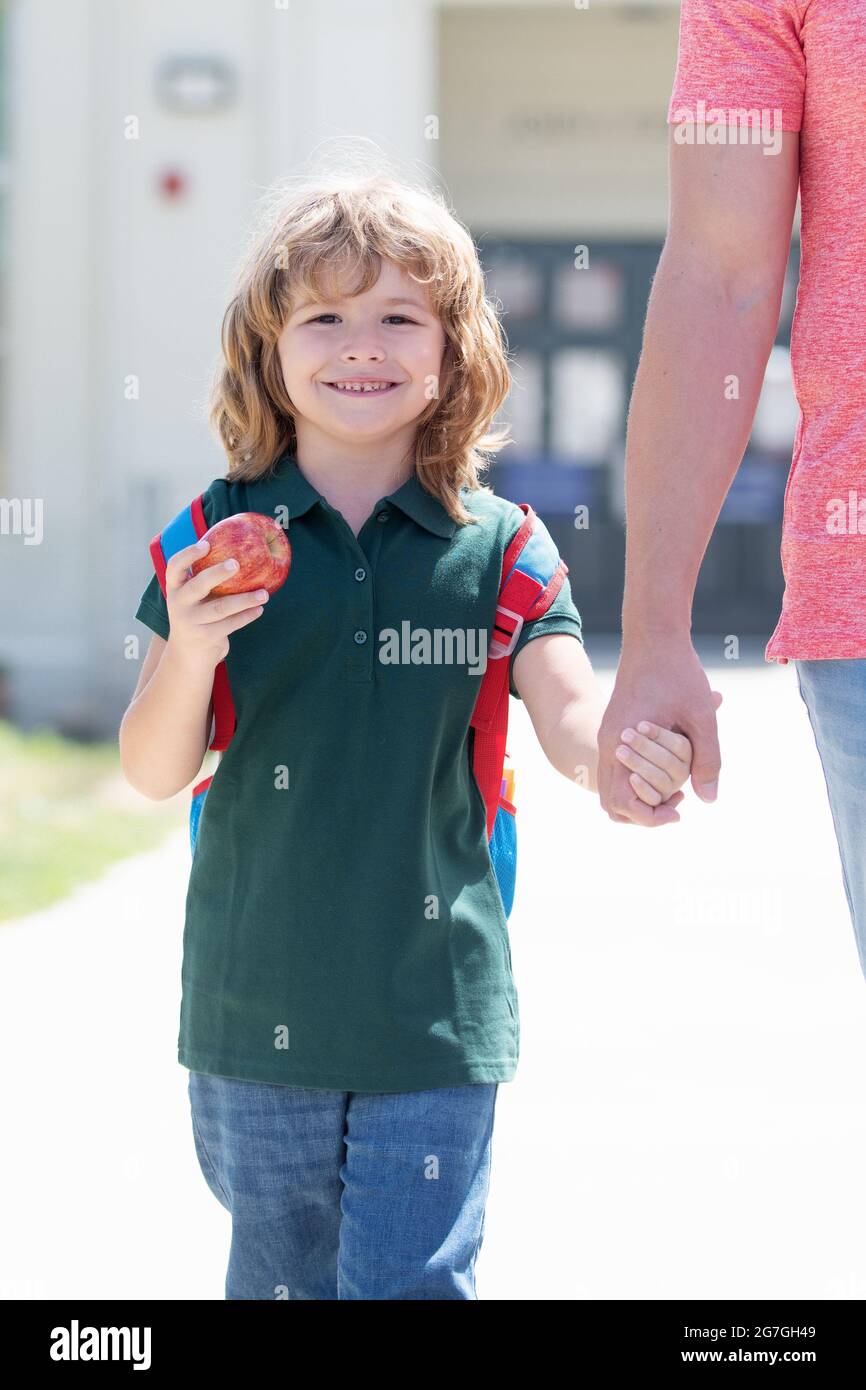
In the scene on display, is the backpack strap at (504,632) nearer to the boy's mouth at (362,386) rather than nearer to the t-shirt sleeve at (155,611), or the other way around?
the boy's mouth at (362,386)

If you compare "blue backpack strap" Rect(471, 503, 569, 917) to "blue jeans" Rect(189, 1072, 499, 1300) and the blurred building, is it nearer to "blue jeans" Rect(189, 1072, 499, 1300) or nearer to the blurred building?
"blue jeans" Rect(189, 1072, 499, 1300)

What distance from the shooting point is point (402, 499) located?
7.69 ft

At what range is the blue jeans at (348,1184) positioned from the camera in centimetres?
215

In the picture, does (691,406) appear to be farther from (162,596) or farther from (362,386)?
(162,596)

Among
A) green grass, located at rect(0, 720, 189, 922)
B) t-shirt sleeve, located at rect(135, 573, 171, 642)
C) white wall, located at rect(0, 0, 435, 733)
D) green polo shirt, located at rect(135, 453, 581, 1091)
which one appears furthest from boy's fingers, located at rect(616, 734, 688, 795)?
white wall, located at rect(0, 0, 435, 733)

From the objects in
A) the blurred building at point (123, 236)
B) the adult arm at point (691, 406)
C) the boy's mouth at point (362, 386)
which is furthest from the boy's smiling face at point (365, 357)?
the blurred building at point (123, 236)

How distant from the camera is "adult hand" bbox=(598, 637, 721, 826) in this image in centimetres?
197

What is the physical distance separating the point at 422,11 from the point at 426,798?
28.9 ft

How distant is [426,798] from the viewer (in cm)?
223

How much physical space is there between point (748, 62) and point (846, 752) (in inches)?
30.9

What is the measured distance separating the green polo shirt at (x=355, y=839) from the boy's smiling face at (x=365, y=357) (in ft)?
0.37

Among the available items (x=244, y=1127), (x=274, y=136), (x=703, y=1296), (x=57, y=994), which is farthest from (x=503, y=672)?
(x=274, y=136)

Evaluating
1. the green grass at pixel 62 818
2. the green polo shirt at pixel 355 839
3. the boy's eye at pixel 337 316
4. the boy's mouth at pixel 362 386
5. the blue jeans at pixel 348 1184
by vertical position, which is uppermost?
the boy's eye at pixel 337 316

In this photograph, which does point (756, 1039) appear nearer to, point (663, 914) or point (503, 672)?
point (663, 914)
